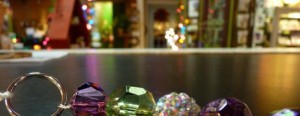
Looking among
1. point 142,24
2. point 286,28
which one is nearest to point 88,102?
point 286,28

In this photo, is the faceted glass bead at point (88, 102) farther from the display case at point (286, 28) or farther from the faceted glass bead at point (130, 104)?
the display case at point (286, 28)

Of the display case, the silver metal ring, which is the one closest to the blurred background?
the display case

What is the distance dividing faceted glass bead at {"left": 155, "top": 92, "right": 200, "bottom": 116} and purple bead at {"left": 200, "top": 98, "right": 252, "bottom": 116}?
0.01m

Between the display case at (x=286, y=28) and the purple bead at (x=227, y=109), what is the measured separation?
2.68 metres

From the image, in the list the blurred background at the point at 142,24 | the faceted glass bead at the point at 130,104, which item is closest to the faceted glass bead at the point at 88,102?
the faceted glass bead at the point at 130,104

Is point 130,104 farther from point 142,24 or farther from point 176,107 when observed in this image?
point 142,24

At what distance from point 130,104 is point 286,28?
9.27 ft

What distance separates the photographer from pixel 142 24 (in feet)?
12.1

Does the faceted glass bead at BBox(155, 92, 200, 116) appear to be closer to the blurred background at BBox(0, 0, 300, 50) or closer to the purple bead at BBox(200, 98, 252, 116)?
the purple bead at BBox(200, 98, 252, 116)

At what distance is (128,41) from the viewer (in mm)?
3904

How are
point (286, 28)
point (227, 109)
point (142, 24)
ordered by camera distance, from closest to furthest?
point (227, 109)
point (286, 28)
point (142, 24)

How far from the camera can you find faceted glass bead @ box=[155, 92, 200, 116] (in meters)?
0.21

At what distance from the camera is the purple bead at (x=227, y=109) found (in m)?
0.20

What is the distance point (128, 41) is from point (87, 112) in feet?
12.1
